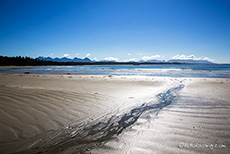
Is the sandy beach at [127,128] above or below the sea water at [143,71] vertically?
below

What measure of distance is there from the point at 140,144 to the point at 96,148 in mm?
762

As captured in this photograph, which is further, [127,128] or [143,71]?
[143,71]

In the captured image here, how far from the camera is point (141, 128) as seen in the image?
2.66 metres

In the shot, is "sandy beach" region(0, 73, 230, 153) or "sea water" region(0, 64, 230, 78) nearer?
"sandy beach" region(0, 73, 230, 153)

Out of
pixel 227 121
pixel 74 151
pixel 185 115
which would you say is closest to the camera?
pixel 74 151

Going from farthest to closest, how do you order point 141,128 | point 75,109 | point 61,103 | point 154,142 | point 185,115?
point 61,103 → point 75,109 → point 185,115 → point 141,128 → point 154,142

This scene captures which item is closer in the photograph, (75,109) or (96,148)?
(96,148)

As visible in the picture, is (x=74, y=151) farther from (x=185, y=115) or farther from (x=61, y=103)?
(x=185, y=115)

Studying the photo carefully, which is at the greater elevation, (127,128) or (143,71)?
(143,71)

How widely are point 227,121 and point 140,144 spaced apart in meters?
2.47

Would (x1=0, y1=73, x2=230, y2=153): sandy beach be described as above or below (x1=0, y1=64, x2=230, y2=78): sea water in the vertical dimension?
below

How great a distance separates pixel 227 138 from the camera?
215cm

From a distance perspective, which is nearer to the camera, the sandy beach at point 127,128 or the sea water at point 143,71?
the sandy beach at point 127,128

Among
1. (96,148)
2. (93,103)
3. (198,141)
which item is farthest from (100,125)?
(198,141)
